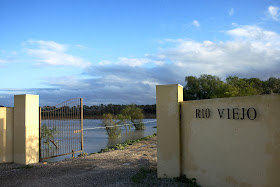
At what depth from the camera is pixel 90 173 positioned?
8.43 meters

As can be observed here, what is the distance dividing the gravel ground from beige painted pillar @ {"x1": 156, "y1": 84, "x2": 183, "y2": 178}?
394mm

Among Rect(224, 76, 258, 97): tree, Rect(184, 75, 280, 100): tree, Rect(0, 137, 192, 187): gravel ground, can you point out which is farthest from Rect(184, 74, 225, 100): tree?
Rect(0, 137, 192, 187): gravel ground

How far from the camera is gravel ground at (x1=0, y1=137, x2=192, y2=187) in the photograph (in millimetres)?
7359

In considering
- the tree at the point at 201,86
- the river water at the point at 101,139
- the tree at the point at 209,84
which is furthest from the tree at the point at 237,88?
the river water at the point at 101,139

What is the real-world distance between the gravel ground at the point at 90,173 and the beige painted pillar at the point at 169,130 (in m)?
0.39

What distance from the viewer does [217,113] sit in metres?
6.38

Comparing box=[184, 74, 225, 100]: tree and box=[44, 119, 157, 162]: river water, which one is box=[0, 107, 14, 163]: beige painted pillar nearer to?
box=[44, 119, 157, 162]: river water

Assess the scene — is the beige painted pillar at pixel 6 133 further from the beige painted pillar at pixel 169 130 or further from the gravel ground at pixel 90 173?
the beige painted pillar at pixel 169 130

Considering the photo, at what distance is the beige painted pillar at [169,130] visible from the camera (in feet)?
24.8

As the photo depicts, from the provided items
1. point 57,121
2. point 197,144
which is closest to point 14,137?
point 57,121

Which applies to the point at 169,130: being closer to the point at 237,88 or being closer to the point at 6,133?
the point at 6,133

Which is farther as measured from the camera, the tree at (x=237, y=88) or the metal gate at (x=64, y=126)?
the tree at (x=237, y=88)

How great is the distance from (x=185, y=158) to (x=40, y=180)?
422 centimetres

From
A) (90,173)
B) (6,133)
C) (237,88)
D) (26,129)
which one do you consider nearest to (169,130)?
(90,173)
